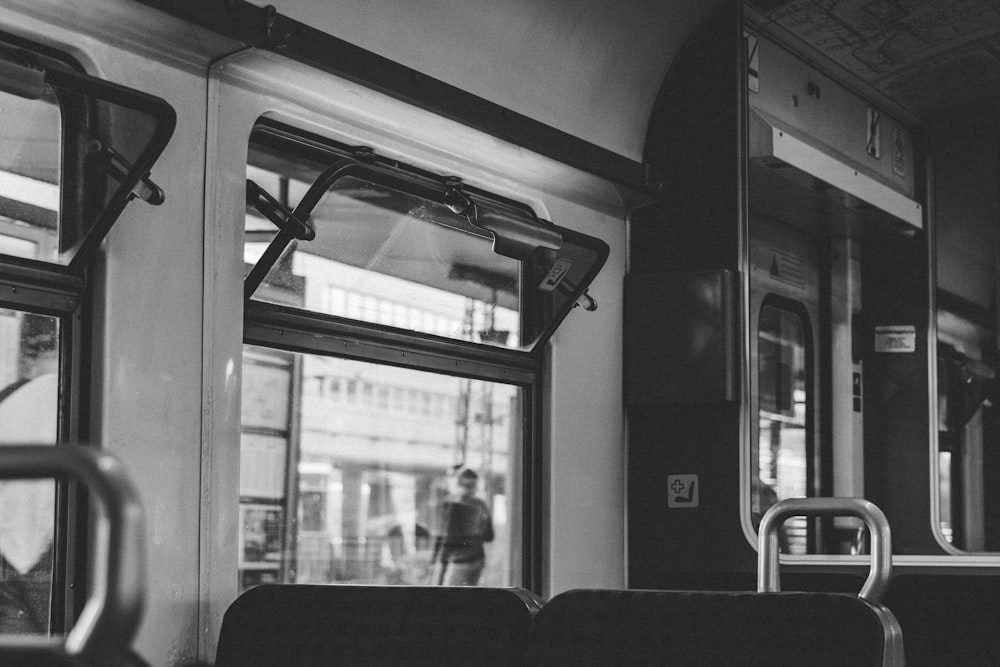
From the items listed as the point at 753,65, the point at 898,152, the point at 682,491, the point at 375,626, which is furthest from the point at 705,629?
the point at 898,152

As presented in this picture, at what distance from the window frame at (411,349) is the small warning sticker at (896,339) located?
2091 mm

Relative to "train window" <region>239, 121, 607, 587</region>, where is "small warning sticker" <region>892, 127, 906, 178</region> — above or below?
above

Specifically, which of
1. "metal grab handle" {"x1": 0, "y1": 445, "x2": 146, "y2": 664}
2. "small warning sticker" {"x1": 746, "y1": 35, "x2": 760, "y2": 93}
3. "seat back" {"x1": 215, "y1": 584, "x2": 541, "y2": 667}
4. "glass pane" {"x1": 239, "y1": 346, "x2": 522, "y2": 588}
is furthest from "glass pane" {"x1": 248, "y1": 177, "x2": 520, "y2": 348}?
"metal grab handle" {"x1": 0, "y1": 445, "x2": 146, "y2": 664}

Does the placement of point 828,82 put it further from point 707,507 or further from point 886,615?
point 886,615

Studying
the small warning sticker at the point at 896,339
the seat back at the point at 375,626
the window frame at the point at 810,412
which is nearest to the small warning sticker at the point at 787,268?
the window frame at the point at 810,412

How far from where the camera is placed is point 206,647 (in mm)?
2627

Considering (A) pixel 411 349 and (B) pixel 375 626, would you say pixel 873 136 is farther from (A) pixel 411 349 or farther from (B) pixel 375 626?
(B) pixel 375 626

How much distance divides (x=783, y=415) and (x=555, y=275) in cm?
180

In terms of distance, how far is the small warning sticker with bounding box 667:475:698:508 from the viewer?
407 cm

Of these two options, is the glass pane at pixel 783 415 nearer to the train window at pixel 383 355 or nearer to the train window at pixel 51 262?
the train window at pixel 383 355

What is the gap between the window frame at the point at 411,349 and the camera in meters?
2.96

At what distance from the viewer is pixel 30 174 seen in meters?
2.45

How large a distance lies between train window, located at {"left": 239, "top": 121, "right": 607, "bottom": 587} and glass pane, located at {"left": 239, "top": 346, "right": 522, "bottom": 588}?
10 millimetres

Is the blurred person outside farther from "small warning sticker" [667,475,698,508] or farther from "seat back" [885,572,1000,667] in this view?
"seat back" [885,572,1000,667]
